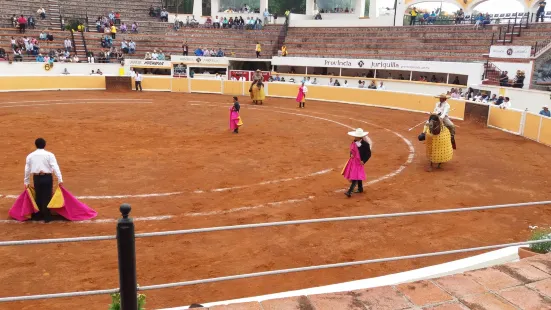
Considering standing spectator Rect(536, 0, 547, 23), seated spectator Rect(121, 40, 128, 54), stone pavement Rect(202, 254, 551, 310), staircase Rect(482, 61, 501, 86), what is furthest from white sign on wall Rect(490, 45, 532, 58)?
seated spectator Rect(121, 40, 128, 54)

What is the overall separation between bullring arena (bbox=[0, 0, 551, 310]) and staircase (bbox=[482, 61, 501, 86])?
119mm

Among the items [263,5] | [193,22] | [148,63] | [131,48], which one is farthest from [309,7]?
[148,63]

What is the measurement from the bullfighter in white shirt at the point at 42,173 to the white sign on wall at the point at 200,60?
92.4 ft

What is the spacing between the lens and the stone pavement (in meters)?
3.66

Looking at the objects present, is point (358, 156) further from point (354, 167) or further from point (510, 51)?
point (510, 51)

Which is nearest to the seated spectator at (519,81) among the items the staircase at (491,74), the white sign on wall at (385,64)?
the staircase at (491,74)

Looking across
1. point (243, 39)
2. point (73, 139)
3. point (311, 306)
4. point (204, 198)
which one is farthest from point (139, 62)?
point (311, 306)

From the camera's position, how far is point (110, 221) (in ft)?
27.5

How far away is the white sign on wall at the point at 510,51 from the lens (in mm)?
25484

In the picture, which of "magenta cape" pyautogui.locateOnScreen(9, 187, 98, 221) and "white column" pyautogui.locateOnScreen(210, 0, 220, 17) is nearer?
"magenta cape" pyautogui.locateOnScreen(9, 187, 98, 221)

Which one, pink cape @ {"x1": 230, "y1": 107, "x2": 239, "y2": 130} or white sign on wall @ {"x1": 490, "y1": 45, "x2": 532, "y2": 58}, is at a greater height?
white sign on wall @ {"x1": 490, "y1": 45, "x2": 532, "y2": 58}

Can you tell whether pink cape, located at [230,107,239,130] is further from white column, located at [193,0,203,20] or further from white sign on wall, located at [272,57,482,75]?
white column, located at [193,0,203,20]

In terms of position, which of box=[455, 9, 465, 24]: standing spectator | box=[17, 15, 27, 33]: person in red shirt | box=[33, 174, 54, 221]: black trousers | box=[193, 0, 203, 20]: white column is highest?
box=[193, 0, 203, 20]: white column

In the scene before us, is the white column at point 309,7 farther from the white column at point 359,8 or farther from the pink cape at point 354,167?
the pink cape at point 354,167
